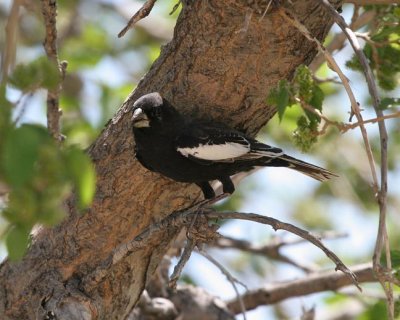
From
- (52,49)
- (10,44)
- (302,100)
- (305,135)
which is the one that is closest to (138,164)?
(52,49)

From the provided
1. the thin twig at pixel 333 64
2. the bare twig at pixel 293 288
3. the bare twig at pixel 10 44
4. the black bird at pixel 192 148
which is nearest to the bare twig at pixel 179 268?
the black bird at pixel 192 148

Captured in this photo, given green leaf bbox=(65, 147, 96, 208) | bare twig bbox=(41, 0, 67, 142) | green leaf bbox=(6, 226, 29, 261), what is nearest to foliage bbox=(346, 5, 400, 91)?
bare twig bbox=(41, 0, 67, 142)

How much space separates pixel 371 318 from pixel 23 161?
3450mm

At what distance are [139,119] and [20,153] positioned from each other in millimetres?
1987

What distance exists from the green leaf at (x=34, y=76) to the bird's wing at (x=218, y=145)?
179 centimetres

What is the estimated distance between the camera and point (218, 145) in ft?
13.9

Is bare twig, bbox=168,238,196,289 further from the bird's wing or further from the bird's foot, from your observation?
the bird's wing

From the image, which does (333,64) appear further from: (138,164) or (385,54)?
(138,164)

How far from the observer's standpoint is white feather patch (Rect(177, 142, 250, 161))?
421 cm

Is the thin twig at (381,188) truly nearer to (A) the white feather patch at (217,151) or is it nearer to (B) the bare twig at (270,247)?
(A) the white feather patch at (217,151)

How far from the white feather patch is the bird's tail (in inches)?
14.7

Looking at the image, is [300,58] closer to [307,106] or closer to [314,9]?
[314,9]

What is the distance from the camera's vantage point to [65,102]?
22.1 ft

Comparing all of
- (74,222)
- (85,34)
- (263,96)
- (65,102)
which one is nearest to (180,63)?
(263,96)
